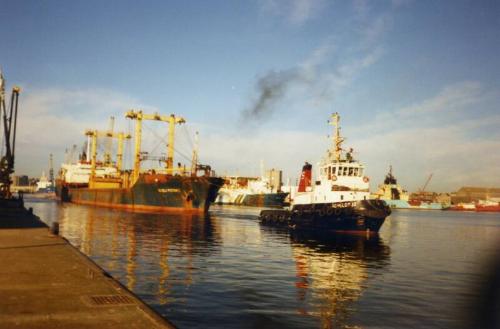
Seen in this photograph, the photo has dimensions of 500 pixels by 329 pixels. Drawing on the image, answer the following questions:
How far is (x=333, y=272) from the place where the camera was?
65.5 feet

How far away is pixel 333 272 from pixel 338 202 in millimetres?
19523

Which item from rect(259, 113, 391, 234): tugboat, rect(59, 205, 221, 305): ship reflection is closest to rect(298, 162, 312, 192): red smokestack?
rect(259, 113, 391, 234): tugboat

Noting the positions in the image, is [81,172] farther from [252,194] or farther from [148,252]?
[148,252]

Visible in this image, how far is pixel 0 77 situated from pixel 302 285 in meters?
43.3

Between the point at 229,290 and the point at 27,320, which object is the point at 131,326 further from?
the point at 229,290

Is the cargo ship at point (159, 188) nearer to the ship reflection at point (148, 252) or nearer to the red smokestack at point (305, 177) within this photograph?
the red smokestack at point (305, 177)

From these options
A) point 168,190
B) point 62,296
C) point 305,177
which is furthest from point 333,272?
point 168,190

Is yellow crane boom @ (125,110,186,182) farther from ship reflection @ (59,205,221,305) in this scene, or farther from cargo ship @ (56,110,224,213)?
ship reflection @ (59,205,221,305)

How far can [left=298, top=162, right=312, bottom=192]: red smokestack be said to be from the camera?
48.6 metres

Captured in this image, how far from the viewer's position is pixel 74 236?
101 feet

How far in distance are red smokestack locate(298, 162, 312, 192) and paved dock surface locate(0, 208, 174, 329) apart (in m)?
35.8

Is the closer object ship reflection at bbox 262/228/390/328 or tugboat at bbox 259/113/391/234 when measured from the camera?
ship reflection at bbox 262/228/390/328

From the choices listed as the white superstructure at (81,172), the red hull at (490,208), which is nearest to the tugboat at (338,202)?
the white superstructure at (81,172)

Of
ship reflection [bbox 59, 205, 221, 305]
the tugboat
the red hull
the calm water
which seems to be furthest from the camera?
the red hull
